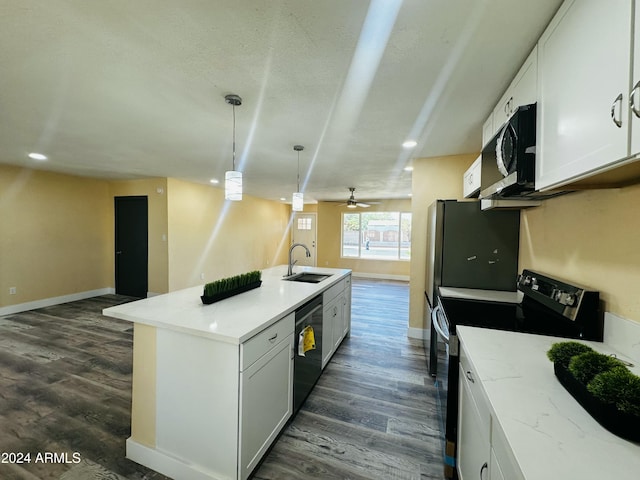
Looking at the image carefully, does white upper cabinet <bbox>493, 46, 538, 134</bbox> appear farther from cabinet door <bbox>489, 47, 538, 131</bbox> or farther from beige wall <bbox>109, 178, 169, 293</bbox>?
beige wall <bbox>109, 178, 169, 293</bbox>

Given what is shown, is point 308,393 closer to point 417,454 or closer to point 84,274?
point 417,454

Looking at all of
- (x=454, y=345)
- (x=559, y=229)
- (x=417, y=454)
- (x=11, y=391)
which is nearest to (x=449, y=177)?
(x=559, y=229)

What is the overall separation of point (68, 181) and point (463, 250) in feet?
21.8

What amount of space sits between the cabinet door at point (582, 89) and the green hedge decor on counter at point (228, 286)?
2010mm

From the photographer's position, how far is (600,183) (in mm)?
1188

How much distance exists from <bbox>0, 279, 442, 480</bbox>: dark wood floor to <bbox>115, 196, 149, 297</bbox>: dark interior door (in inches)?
74.9

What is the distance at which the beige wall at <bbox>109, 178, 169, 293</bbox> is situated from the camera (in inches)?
201

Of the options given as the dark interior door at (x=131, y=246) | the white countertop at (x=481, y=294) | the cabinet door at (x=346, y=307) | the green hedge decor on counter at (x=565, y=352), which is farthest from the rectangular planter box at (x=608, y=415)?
the dark interior door at (x=131, y=246)

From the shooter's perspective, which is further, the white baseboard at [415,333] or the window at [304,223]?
the window at [304,223]

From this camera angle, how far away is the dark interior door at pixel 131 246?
5.36m

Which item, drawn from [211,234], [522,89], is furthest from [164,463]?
[211,234]

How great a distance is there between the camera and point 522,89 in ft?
4.84

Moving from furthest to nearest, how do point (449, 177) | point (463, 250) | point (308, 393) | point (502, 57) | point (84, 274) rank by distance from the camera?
1. point (84, 274)
2. point (449, 177)
3. point (463, 250)
4. point (308, 393)
5. point (502, 57)

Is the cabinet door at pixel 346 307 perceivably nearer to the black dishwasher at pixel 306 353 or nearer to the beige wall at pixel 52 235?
the black dishwasher at pixel 306 353
